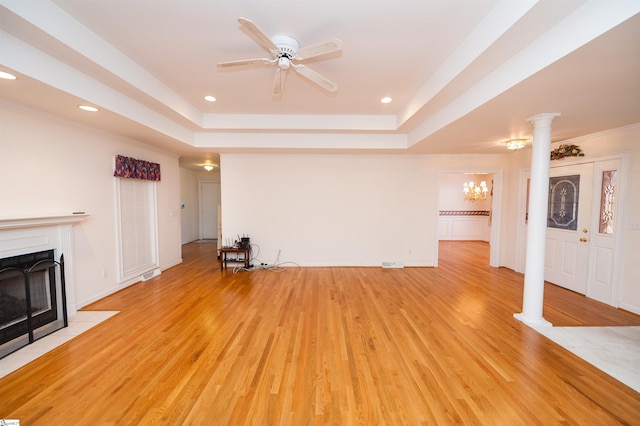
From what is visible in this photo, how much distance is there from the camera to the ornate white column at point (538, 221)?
2.99m

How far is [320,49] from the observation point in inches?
79.3

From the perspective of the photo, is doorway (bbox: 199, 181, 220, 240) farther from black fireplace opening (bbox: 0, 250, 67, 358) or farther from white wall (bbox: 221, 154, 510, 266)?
black fireplace opening (bbox: 0, 250, 67, 358)

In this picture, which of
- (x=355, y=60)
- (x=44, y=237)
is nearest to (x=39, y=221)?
(x=44, y=237)

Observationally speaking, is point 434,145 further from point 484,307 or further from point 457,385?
point 457,385

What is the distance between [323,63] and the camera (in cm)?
273

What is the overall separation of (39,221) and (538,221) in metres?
5.72

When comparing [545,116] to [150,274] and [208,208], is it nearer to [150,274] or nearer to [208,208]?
[150,274]

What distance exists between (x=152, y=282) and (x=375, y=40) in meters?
5.07

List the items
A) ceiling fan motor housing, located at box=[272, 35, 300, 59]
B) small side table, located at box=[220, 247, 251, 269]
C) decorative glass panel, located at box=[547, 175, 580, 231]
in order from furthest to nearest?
small side table, located at box=[220, 247, 251, 269] < decorative glass panel, located at box=[547, 175, 580, 231] < ceiling fan motor housing, located at box=[272, 35, 300, 59]

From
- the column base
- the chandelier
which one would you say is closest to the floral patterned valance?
the column base

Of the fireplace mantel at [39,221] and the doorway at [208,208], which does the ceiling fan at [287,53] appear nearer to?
the fireplace mantel at [39,221]

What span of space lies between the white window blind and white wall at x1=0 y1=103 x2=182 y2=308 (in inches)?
7.4

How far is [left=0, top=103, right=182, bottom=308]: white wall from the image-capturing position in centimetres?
265

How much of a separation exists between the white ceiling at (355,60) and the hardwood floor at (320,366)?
253 cm
